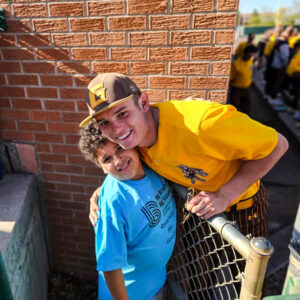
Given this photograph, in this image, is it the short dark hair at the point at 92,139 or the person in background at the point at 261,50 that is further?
the person in background at the point at 261,50

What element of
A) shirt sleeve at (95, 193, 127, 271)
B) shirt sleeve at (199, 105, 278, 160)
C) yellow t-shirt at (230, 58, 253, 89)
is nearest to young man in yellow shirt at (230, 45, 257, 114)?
yellow t-shirt at (230, 58, 253, 89)

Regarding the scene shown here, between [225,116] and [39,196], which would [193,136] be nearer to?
[225,116]

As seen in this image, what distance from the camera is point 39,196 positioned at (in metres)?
2.60

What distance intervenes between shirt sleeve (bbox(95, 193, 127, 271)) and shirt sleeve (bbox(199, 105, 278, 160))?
0.54 metres

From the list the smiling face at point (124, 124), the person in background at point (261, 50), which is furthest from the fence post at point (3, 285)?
the person in background at point (261, 50)

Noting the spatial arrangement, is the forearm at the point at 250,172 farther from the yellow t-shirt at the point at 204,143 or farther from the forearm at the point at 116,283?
the forearm at the point at 116,283

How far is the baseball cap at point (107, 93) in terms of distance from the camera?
138 centimetres

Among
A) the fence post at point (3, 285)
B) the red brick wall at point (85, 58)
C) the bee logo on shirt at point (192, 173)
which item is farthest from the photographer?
the red brick wall at point (85, 58)

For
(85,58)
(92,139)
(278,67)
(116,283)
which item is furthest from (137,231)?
(278,67)

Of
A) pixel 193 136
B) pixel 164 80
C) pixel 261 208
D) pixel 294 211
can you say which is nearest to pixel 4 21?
pixel 164 80

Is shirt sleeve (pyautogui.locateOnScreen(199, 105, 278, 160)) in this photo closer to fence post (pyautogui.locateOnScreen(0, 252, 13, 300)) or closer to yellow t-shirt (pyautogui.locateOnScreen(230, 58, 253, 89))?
fence post (pyautogui.locateOnScreen(0, 252, 13, 300))

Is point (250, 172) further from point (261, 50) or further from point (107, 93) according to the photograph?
point (261, 50)

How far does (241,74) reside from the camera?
612 centimetres

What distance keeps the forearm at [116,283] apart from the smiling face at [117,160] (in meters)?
0.46
